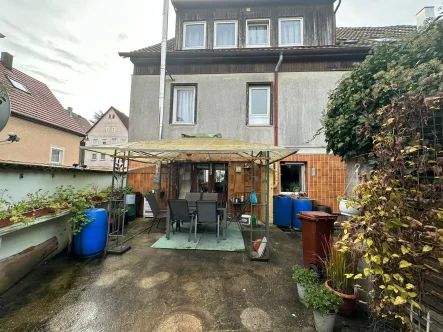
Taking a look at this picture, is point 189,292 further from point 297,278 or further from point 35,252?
point 35,252

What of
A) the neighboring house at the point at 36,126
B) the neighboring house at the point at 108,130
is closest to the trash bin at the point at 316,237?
the neighboring house at the point at 36,126

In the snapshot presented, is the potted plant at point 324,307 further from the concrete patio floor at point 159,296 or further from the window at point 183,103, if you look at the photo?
the window at point 183,103

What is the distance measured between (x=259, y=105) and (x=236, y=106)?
36.5 inches

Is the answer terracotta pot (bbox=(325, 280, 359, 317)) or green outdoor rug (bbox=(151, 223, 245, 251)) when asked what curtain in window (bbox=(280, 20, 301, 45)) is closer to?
green outdoor rug (bbox=(151, 223, 245, 251))

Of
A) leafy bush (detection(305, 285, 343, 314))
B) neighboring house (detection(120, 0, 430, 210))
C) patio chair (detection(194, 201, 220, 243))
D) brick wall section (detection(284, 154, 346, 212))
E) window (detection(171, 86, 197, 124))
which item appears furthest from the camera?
window (detection(171, 86, 197, 124))

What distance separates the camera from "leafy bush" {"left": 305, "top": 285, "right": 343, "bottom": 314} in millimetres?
2048

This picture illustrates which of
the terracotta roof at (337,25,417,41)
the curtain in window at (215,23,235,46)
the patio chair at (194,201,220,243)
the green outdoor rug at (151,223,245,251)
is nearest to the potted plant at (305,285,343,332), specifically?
the green outdoor rug at (151,223,245,251)

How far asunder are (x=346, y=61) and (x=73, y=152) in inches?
606

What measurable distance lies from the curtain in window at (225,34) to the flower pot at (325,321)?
29.7 ft

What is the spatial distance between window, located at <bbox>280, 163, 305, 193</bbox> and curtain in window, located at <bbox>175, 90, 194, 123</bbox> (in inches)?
167

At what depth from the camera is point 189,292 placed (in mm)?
2842

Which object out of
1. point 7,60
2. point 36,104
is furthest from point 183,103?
point 7,60

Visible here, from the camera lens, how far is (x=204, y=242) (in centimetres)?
486

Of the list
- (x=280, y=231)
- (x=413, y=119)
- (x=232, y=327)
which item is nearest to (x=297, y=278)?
(x=232, y=327)
